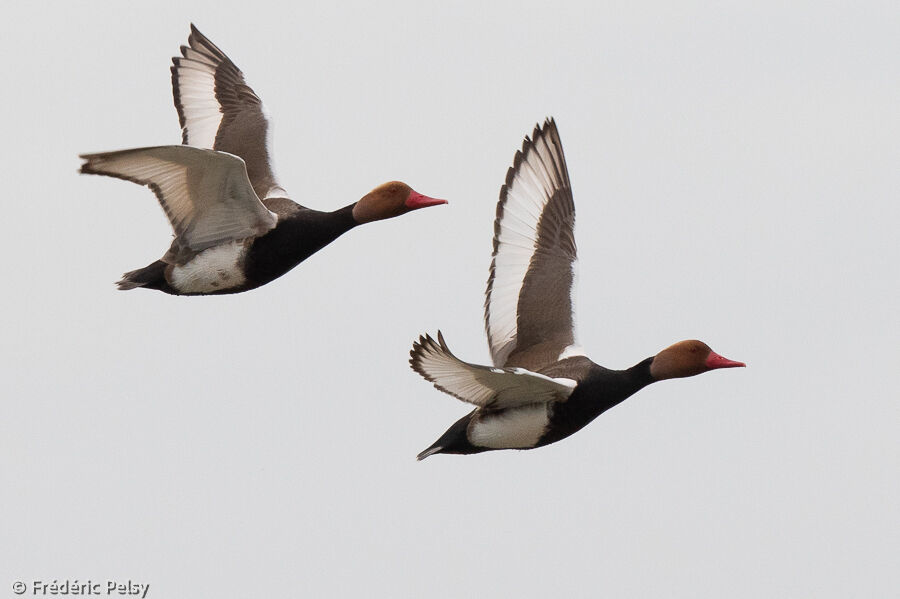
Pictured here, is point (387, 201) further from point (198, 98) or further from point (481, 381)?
point (198, 98)

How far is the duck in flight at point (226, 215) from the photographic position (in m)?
15.8

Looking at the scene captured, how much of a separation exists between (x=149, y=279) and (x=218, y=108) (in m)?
3.26

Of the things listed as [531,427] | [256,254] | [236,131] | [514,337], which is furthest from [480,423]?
[236,131]

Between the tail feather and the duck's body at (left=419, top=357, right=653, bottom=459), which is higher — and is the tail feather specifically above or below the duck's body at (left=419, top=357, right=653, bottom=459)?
below

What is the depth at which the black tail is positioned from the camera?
17.1 m

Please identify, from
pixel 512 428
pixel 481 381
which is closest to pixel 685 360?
pixel 512 428

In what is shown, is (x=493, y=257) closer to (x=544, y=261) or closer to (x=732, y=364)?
(x=544, y=261)

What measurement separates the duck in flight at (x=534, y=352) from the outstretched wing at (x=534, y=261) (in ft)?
0.03

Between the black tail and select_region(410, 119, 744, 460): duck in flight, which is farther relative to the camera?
the black tail

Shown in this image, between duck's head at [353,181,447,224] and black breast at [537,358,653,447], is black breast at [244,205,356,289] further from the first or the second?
black breast at [537,358,653,447]

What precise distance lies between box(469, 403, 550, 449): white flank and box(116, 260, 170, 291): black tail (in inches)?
151

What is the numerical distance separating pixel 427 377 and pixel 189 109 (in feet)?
22.2

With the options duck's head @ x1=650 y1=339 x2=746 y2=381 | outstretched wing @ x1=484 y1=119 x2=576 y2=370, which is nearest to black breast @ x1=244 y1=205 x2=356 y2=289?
outstretched wing @ x1=484 y1=119 x2=576 y2=370

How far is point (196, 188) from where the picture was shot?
16.3 metres
